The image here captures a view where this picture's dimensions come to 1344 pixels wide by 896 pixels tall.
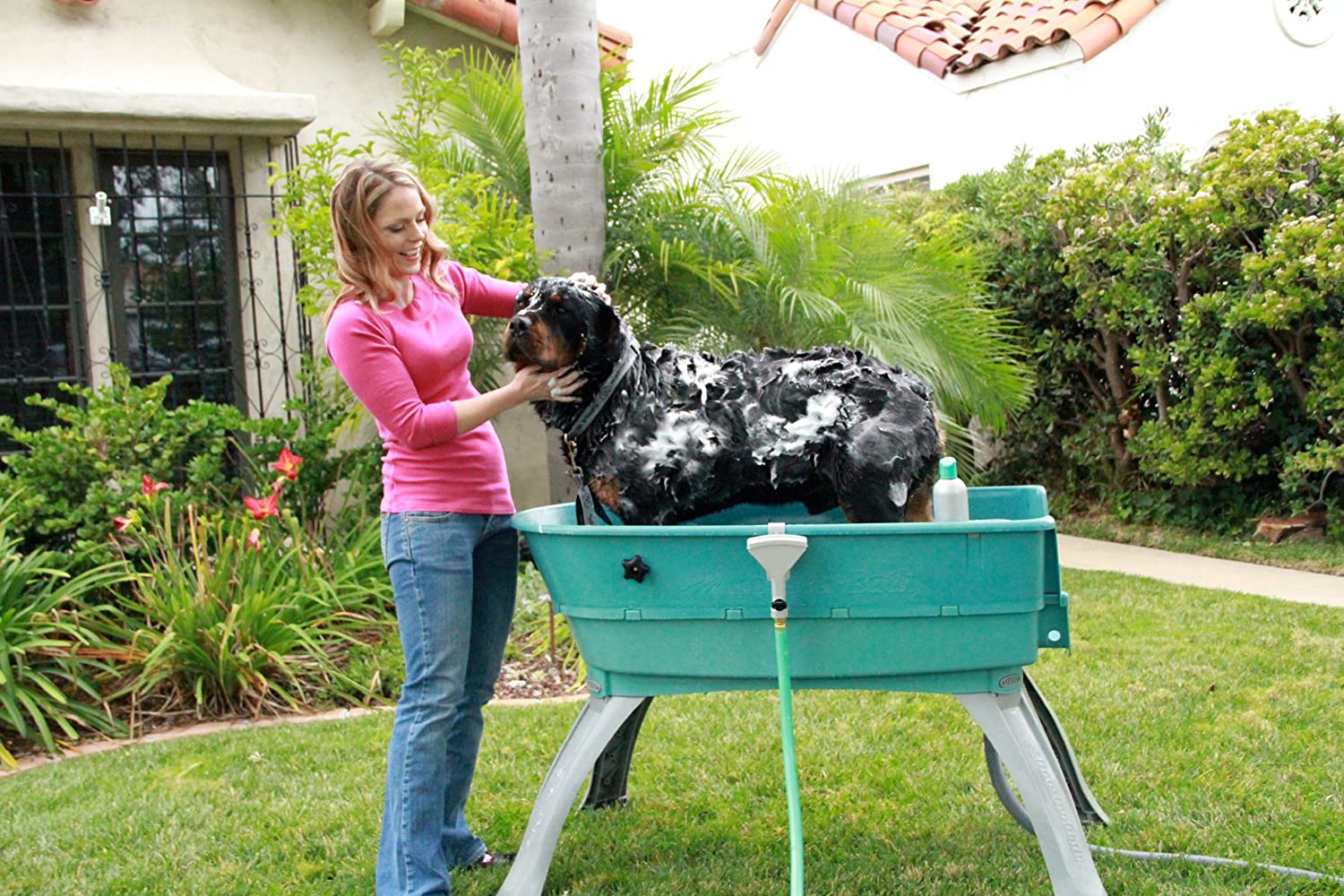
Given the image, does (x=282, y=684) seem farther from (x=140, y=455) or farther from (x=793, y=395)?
(x=793, y=395)

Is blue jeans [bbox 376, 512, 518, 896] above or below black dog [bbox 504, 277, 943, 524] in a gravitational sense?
below

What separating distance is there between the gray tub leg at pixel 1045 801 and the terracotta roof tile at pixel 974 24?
7892 millimetres

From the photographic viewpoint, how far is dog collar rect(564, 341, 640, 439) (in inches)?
107

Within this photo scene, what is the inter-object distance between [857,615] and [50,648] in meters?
3.66

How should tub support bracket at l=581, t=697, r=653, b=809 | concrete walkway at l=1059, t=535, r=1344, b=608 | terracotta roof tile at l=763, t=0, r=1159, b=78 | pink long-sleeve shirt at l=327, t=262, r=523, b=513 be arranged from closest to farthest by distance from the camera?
pink long-sleeve shirt at l=327, t=262, r=523, b=513 < tub support bracket at l=581, t=697, r=653, b=809 < concrete walkway at l=1059, t=535, r=1344, b=608 < terracotta roof tile at l=763, t=0, r=1159, b=78

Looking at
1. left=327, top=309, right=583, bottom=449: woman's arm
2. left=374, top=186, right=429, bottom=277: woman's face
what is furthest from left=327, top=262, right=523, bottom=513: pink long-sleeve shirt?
left=374, top=186, right=429, bottom=277: woman's face

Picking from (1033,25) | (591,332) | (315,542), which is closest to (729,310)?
(315,542)

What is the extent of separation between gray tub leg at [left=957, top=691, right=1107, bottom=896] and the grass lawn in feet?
1.85

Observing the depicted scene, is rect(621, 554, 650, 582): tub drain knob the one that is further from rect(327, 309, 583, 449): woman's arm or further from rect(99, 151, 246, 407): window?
rect(99, 151, 246, 407): window

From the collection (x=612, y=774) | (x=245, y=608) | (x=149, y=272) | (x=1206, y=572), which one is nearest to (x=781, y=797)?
(x=612, y=774)

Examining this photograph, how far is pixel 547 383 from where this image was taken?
2.69 metres

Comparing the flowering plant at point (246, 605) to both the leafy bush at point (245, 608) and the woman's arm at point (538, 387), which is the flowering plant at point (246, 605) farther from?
the woman's arm at point (538, 387)

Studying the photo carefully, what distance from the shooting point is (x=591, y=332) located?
270cm

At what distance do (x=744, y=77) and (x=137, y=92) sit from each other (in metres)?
9.20
